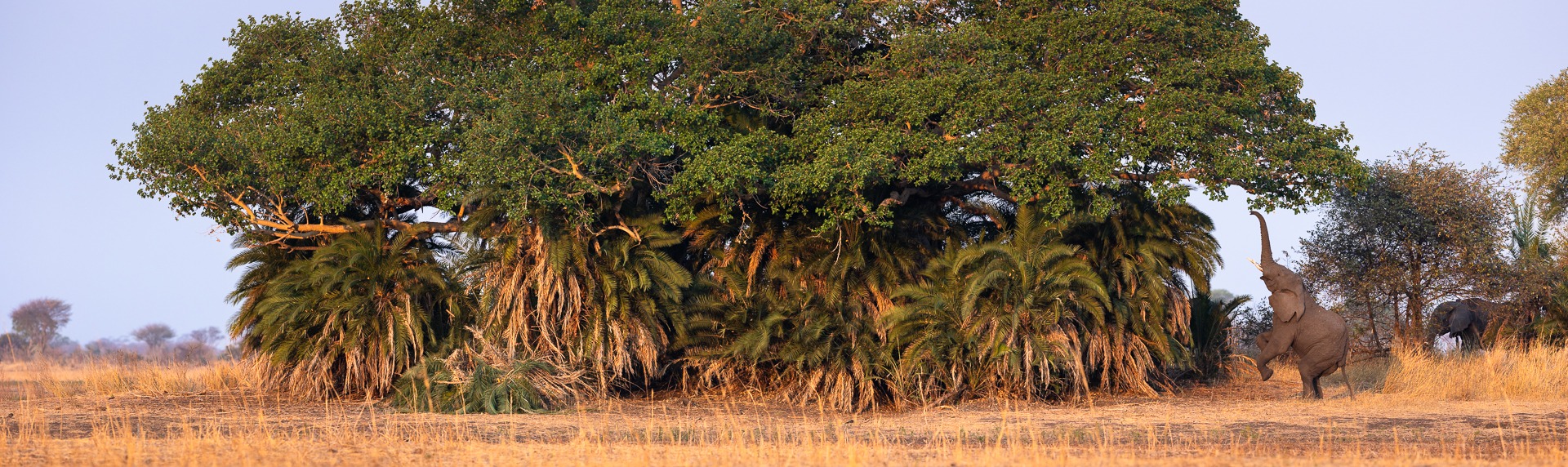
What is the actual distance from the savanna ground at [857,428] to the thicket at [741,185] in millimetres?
753

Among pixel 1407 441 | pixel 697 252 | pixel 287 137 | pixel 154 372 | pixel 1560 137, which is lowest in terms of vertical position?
pixel 1407 441

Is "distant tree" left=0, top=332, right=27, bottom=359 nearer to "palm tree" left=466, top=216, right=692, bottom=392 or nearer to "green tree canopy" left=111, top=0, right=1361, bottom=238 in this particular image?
"green tree canopy" left=111, top=0, right=1361, bottom=238

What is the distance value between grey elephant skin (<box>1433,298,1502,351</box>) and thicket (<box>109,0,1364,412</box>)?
10092 mm

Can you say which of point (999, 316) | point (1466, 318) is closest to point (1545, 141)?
point (1466, 318)

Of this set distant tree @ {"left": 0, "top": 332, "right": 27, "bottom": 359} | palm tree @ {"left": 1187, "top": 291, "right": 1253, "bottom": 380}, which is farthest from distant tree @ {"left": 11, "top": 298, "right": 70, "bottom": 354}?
palm tree @ {"left": 1187, "top": 291, "right": 1253, "bottom": 380}

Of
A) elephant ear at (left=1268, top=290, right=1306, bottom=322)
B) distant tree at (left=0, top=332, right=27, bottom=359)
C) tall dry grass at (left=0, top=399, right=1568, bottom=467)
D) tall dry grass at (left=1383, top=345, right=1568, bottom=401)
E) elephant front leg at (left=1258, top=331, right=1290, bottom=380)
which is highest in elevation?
distant tree at (left=0, top=332, right=27, bottom=359)

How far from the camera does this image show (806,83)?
18047 mm

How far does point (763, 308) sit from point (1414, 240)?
14.1 metres

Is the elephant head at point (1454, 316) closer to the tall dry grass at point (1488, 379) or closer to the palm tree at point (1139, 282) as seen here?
the tall dry grass at point (1488, 379)

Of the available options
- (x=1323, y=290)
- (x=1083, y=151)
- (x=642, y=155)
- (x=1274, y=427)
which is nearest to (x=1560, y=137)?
(x=1323, y=290)

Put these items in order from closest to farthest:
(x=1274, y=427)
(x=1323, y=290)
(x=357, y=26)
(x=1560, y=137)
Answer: (x=1274, y=427) < (x=357, y=26) < (x=1323, y=290) < (x=1560, y=137)

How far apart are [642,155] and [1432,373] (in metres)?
11.2

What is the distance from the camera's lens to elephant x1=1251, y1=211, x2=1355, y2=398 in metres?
15.7

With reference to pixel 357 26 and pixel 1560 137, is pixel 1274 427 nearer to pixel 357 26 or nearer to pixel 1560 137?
pixel 357 26
